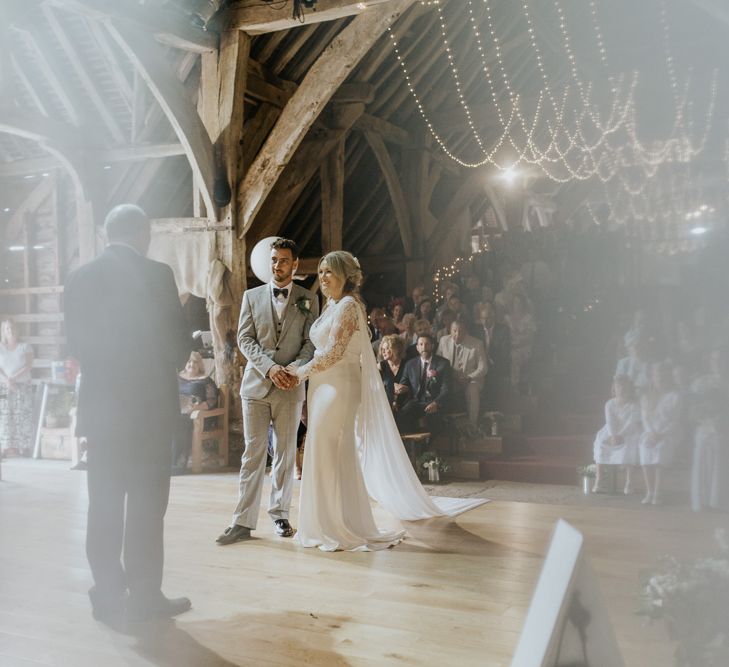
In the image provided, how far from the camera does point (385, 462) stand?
4.62 metres

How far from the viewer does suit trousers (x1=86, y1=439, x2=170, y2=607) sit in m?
2.97

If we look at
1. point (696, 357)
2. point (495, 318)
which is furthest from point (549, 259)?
point (696, 357)

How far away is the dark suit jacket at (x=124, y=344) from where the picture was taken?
Result: 290 cm

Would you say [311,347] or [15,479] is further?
[15,479]

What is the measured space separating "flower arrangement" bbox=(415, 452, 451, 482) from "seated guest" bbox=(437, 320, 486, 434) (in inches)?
28.2

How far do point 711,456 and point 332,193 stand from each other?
589 cm

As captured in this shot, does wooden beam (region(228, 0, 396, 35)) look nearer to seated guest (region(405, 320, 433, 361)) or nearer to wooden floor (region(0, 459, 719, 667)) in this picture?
seated guest (region(405, 320, 433, 361))

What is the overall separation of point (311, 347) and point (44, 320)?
17.5ft

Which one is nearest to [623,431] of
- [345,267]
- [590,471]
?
[590,471]

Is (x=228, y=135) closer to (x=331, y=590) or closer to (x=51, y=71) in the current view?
(x=51, y=71)

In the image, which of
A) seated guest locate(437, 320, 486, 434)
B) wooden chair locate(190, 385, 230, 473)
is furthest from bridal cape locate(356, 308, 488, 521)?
wooden chair locate(190, 385, 230, 473)

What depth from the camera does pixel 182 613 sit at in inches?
123

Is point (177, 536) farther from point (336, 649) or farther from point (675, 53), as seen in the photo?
point (675, 53)

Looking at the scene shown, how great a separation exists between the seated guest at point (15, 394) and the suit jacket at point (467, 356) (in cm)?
345
